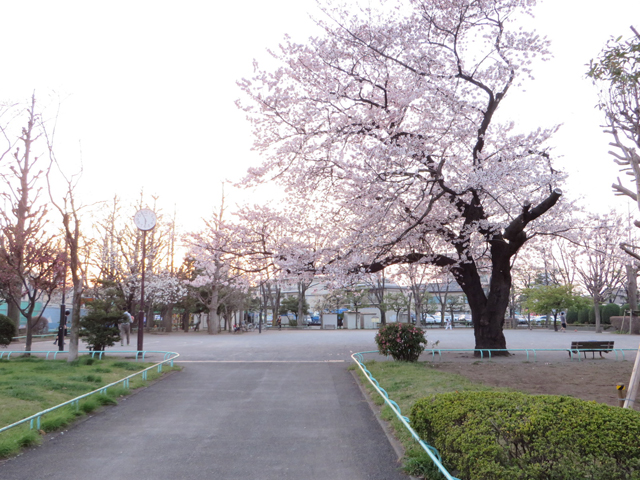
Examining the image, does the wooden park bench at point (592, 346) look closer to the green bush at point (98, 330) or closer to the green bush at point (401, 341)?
the green bush at point (401, 341)

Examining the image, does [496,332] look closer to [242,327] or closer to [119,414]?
[119,414]

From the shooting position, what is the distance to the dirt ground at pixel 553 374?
31.3 feet

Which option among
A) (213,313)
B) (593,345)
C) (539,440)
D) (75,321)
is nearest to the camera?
(539,440)

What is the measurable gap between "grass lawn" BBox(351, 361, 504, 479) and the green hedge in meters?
0.39

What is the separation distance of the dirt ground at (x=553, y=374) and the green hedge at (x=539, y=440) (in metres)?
5.29

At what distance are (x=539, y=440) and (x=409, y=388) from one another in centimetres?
539

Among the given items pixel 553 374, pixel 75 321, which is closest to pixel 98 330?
pixel 75 321

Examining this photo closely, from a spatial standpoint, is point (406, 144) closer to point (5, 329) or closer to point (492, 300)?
point (492, 300)

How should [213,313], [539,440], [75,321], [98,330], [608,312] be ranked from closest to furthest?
[539,440], [75,321], [98,330], [213,313], [608,312]

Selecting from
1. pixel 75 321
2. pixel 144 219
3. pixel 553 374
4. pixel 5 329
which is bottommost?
pixel 553 374

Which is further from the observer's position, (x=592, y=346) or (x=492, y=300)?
(x=592, y=346)

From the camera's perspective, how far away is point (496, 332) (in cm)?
1606

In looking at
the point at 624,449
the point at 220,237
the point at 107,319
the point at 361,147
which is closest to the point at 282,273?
the point at 220,237

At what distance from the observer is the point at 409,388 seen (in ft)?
29.5
